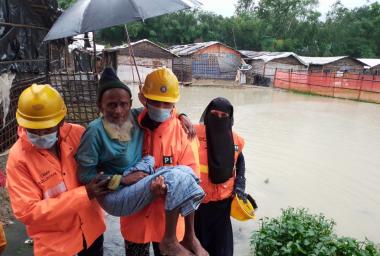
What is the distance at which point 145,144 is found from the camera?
2.17 metres

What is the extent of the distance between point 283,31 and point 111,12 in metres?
51.5

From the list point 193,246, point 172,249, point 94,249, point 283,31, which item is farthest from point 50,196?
point 283,31

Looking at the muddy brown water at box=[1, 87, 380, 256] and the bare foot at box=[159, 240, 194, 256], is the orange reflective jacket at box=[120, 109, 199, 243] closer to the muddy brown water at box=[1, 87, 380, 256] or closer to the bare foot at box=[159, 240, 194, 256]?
the bare foot at box=[159, 240, 194, 256]

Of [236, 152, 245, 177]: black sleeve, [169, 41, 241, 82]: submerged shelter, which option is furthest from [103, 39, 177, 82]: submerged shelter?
[236, 152, 245, 177]: black sleeve

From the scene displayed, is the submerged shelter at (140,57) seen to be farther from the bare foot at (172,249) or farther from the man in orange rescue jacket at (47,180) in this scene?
the bare foot at (172,249)

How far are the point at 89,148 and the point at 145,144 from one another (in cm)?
35

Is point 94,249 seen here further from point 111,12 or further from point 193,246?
point 111,12

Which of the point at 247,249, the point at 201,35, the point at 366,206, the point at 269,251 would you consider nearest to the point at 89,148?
the point at 269,251

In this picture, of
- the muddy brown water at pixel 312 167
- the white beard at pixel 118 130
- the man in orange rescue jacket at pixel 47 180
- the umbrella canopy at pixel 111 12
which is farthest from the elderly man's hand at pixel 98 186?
the muddy brown water at pixel 312 167

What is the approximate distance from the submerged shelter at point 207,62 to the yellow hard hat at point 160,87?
28796mm

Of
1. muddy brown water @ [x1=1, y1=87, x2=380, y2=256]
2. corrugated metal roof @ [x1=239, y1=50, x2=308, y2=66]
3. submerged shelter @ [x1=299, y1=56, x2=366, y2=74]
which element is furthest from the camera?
submerged shelter @ [x1=299, y1=56, x2=366, y2=74]

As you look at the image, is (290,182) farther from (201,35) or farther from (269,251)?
(201,35)

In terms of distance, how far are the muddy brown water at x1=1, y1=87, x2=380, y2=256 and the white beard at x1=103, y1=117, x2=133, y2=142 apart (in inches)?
84.6

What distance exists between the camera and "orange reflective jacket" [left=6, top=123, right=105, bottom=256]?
6.19 feet
